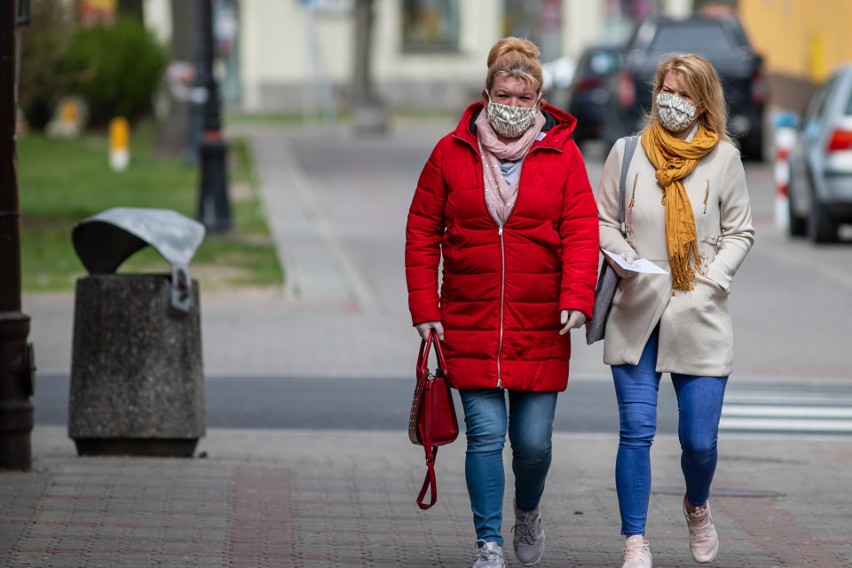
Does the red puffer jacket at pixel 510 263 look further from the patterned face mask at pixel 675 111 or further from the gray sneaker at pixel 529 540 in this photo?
the gray sneaker at pixel 529 540

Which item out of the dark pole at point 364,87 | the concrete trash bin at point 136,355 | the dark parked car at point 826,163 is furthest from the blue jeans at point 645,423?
the dark pole at point 364,87

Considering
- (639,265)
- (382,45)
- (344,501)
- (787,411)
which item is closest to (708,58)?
(787,411)

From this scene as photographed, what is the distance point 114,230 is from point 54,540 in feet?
7.24

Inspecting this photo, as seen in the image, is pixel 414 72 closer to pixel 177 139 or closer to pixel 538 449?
pixel 177 139

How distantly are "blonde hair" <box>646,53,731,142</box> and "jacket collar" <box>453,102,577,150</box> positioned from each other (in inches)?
11.3

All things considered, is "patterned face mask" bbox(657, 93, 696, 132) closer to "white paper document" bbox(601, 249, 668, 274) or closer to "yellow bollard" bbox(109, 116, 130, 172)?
"white paper document" bbox(601, 249, 668, 274)

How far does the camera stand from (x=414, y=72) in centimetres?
4953

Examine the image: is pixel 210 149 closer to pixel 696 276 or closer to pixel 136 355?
pixel 136 355

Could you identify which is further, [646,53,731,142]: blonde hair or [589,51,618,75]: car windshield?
[589,51,618,75]: car windshield

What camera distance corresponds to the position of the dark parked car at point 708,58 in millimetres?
25375

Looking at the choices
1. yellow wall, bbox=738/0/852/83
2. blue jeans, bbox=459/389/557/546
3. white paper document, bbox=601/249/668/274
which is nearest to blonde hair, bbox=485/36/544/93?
white paper document, bbox=601/249/668/274

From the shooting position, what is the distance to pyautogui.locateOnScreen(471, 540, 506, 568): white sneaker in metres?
5.62

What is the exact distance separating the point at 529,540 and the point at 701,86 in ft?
5.16

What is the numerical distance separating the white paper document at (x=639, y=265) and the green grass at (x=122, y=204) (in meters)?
8.49
